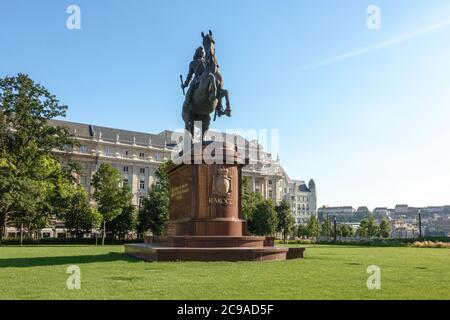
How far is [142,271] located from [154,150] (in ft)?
300

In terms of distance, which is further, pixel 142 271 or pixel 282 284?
pixel 142 271

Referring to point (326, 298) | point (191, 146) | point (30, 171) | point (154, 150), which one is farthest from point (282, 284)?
point (154, 150)

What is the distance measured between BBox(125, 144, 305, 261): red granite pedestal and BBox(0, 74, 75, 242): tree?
2862 centimetres

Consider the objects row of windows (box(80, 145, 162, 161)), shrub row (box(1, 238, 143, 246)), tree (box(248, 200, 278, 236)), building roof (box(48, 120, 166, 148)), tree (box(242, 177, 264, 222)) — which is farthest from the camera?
building roof (box(48, 120, 166, 148))

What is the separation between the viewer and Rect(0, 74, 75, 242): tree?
41.4 metres

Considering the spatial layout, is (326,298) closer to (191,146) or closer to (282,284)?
(282,284)

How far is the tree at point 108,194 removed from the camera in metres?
60.1

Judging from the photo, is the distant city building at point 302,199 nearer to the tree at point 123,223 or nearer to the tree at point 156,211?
the tree at point 123,223

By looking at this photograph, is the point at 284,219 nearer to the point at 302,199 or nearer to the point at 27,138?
the point at 27,138

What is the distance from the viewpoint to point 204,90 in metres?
17.5

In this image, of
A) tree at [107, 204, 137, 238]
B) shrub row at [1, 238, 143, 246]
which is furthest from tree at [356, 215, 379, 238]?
shrub row at [1, 238, 143, 246]

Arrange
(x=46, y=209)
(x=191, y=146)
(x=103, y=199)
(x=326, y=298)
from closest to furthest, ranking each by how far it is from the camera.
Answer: (x=326, y=298) < (x=191, y=146) < (x=46, y=209) < (x=103, y=199)

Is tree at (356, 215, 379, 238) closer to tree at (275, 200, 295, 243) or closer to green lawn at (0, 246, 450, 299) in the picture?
tree at (275, 200, 295, 243)
